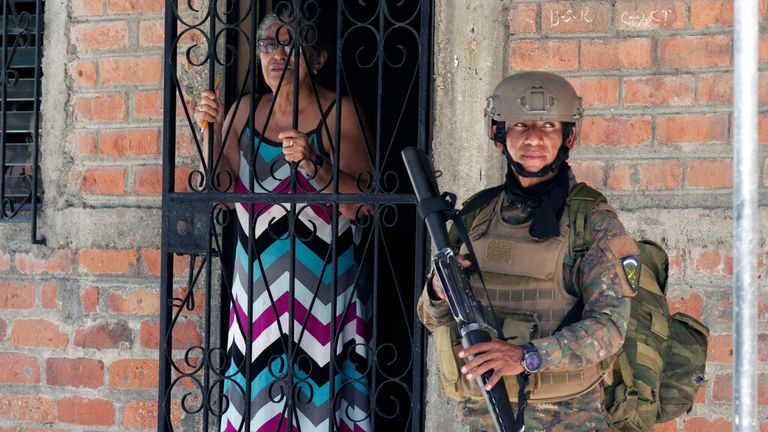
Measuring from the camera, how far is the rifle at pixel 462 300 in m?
2.59

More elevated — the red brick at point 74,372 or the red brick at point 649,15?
the red brick at point 649,15

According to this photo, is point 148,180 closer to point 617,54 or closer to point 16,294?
point 16,294

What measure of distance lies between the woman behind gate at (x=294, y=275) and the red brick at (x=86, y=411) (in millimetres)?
509

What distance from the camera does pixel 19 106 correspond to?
4184 millimetres

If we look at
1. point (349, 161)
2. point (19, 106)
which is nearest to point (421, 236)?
point (349, 161)

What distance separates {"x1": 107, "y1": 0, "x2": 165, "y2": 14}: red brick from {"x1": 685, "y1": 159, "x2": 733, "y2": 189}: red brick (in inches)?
71.7

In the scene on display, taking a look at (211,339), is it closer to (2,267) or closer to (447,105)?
(2,267)

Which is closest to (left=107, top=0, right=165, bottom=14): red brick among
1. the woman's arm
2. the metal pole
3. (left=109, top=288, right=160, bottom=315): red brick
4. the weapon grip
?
the woman's arm

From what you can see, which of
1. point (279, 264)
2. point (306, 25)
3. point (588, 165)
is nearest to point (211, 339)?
point (279, 264)

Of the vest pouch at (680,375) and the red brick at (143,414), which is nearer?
the vest pouch at (680,375)

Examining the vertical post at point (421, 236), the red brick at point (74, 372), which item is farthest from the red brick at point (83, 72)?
the vertical post at point (421, 236)

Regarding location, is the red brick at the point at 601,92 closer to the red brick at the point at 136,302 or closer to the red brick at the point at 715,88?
the red brick at the point at 715,88

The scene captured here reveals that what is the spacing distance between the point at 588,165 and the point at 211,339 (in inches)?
53.7

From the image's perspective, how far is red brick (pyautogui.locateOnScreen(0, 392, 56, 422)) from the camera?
405cm
